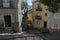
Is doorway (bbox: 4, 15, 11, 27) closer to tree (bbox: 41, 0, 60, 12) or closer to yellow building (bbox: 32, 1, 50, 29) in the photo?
tree (bbox: 41, 0, 60, 12)

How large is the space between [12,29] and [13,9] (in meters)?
2.01

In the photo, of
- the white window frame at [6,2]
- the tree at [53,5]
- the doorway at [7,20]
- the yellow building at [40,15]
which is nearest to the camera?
the tree at [53,5]

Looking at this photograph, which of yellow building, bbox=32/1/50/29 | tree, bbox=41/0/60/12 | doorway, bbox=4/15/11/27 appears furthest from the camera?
yellow building, bbox=32/1/50/29

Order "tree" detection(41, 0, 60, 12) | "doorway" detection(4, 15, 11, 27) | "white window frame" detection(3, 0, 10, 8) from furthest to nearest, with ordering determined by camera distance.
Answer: "doorway" detection(4, 15, 11, 27), "white window frame" detection(3, 0, 10, 8), "tree" detection(41, 0, 60, 12)

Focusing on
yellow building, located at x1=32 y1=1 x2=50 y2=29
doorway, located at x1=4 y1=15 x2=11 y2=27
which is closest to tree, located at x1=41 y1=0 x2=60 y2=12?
doorway, located at x1=4 y1=15 x2=11 y2=27

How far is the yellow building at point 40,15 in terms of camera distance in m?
33.5

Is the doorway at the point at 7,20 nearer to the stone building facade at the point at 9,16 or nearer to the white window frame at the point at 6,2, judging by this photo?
the stone building facade at the point at 9,16

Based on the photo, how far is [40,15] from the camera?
34.0m

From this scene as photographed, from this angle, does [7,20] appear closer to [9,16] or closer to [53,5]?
[9,16]

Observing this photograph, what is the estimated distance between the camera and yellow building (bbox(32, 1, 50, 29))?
33.5m

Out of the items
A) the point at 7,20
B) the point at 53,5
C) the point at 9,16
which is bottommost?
the point at 7,20

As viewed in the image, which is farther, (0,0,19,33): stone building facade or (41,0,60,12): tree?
(0,0,19,33): stone building facade

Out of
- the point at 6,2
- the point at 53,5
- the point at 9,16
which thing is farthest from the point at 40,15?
the point at 53,5

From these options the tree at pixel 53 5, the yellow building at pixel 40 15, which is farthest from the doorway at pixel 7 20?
the yellow building at pixel 40 15
